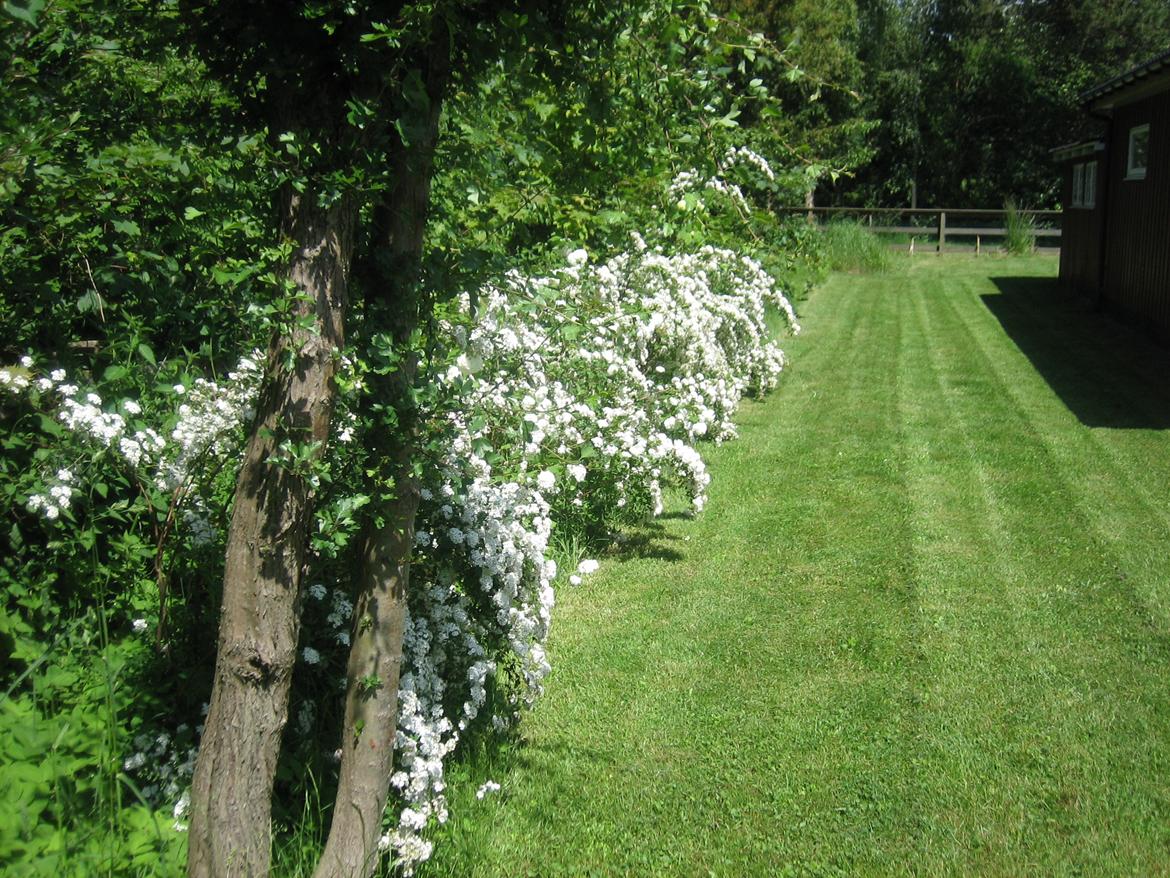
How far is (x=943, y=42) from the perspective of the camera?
125ft

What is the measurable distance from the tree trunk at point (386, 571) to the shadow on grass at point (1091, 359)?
800cm

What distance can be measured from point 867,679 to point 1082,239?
1491 centimetres

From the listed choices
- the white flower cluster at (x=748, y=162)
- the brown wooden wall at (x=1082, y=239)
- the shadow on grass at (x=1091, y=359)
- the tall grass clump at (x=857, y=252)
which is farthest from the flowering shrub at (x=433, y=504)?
the tall grass clump at (x=857, y=252)

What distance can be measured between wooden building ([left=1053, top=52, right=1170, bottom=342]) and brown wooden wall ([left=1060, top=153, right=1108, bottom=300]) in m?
0.02

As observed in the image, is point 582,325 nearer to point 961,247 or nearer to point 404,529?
point 404,529

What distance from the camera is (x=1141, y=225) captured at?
13.5 m

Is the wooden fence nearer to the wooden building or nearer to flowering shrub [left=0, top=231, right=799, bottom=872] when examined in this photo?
the wooden building

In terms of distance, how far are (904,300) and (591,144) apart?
15920 mm

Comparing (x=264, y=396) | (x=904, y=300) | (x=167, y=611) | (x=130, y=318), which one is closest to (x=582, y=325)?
(x=264, y=396)

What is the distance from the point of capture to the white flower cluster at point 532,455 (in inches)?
138

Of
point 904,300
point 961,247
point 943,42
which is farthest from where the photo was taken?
point 943,42

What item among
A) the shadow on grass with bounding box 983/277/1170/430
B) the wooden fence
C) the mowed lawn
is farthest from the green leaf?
the wooden fence

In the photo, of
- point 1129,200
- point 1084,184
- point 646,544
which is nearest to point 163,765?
point 646,544

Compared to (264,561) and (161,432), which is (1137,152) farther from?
(264,561)
